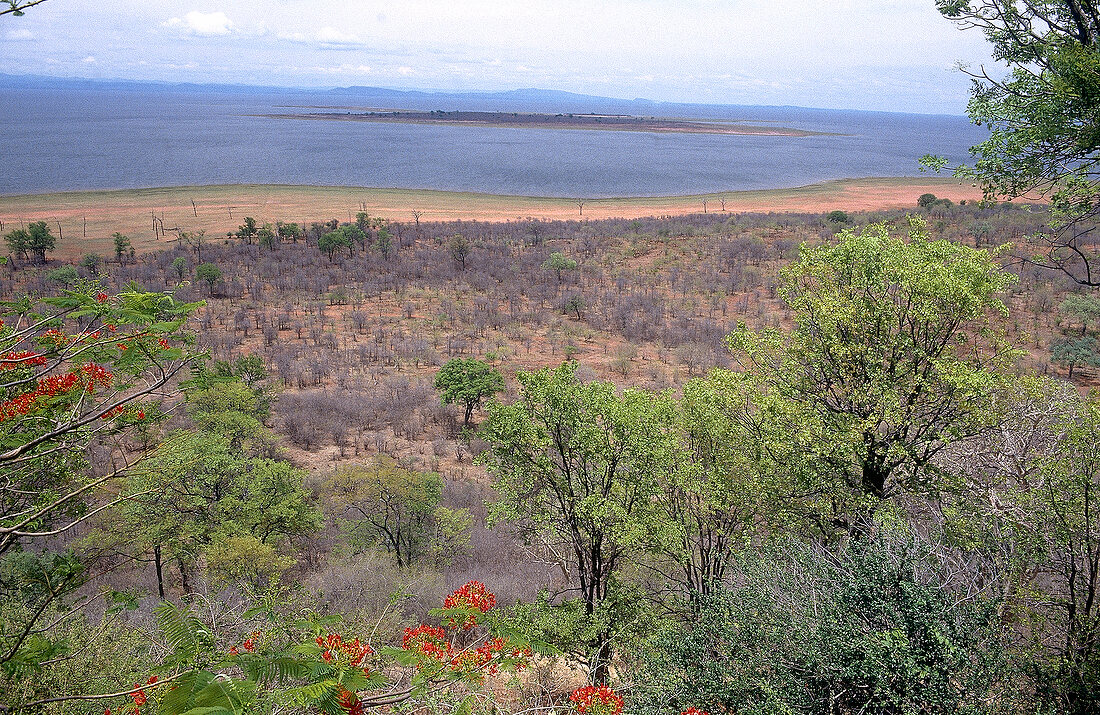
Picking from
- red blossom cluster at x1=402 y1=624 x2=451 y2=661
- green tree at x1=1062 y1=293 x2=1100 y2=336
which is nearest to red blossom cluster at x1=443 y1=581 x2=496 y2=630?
red blossom cluster at x1=402 y1=624 x2=451 y2=661

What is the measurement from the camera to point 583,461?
1075 centimetres

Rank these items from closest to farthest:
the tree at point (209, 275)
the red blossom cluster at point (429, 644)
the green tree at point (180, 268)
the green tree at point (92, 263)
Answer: the red blossom cluster at point (429, 644) < the tree at point (209, 275) < the green tree at point (92, 263) < the green tree at point (180, 268)

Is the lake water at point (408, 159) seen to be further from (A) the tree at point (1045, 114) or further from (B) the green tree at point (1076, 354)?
(A) the tree at point (1045, 114)

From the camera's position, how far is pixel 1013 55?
7.53 metres

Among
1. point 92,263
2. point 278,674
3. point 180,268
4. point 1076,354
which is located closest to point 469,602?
point 278,674

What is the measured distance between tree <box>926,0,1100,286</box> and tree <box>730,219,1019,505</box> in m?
1.96

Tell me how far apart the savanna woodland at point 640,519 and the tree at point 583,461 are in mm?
63

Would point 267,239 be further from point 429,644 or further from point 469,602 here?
point 429,644

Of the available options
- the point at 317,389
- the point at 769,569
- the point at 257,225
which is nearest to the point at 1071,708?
the point at 769,569

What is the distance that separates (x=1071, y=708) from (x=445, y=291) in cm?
3550

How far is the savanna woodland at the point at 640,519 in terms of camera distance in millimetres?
4688

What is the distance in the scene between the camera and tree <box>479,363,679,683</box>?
10445mm

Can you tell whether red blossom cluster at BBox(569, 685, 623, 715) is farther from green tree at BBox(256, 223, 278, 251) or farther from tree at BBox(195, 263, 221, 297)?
green tree at BBox(256, 223, 278, 251)

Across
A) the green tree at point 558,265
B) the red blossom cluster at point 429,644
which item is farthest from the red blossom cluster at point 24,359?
A: the green tree at point 558,265
